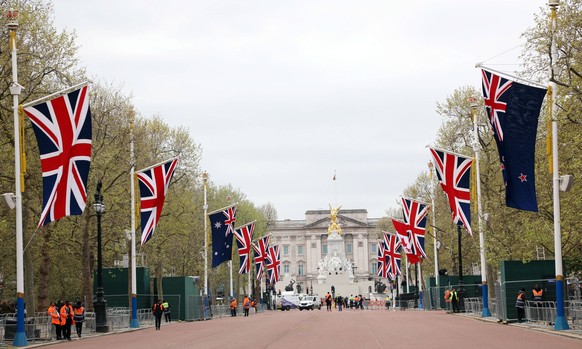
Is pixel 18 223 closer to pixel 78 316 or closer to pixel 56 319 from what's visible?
pixel 56 319

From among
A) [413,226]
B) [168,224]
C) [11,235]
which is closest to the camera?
[11,235]

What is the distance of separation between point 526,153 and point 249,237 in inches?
1536

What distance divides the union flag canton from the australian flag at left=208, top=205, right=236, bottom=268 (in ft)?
90.3

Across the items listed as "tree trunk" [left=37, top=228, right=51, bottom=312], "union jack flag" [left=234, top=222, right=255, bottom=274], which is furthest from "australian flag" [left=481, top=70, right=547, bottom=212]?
"union jack flag" [left=234, top=222, right=255, bottom=274]

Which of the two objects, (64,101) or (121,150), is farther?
(121,150)

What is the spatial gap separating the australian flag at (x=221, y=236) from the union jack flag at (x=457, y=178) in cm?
1886

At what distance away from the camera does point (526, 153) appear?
28859 mm

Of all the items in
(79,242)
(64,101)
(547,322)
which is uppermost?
(64,101)

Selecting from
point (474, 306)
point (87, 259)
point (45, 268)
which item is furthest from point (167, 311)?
point (474, 306)

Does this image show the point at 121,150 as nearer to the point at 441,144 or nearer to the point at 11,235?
the point at 11,235

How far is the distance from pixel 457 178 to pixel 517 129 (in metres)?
14.5

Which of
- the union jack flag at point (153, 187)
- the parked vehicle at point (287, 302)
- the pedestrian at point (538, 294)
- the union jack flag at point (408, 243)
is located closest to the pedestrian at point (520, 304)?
the pedestrian at point (538, 294)

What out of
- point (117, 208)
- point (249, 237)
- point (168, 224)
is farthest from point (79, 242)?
point (249, 237)

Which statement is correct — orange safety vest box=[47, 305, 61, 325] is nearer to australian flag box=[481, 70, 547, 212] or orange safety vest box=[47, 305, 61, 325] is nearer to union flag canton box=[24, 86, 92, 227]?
union flag canton box=[24, 86, 92, 227]
